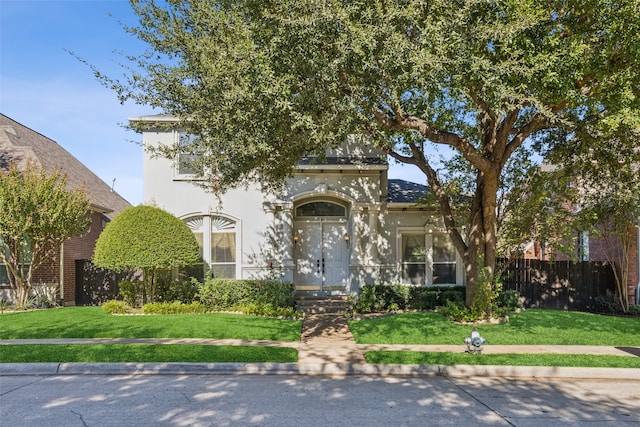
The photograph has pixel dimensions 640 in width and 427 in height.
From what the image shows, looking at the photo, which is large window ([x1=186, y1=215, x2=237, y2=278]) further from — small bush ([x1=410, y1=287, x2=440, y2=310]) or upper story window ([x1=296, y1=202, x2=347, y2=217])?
small bush ([x1=410, y1=287, x2=440, y2=310])

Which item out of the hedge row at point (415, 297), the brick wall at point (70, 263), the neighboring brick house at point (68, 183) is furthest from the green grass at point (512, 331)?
the neighboring brick house at point (68, 183)

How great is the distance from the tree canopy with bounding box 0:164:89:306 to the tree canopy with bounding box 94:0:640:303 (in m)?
6.58

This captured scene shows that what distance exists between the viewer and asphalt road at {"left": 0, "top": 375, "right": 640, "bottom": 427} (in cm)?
554

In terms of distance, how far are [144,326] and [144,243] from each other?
2906mm

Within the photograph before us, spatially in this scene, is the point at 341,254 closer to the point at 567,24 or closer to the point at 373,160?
the point at 373,160


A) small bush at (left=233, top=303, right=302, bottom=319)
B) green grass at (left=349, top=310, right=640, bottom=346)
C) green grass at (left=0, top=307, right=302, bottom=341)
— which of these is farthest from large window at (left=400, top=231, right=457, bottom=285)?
green grass at (left=0, top=307, right=302, bottom=341)

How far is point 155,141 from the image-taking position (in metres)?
15.3

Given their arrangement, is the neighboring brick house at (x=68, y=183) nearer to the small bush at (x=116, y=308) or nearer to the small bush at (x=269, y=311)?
the small bush at (x=116, y=308)

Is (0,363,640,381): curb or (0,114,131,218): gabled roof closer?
(0,363,640,381): curb

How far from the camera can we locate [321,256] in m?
16.1

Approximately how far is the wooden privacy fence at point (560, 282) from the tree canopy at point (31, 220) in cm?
1442

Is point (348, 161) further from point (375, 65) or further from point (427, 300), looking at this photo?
point (375, 65)

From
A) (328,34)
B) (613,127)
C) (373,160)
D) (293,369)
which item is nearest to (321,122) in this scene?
(328,34)

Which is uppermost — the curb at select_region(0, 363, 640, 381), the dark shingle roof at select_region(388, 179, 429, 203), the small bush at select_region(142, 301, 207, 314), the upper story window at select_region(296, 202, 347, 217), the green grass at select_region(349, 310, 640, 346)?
the dark shingle roof at select_region(388, 179, 429, 203)
